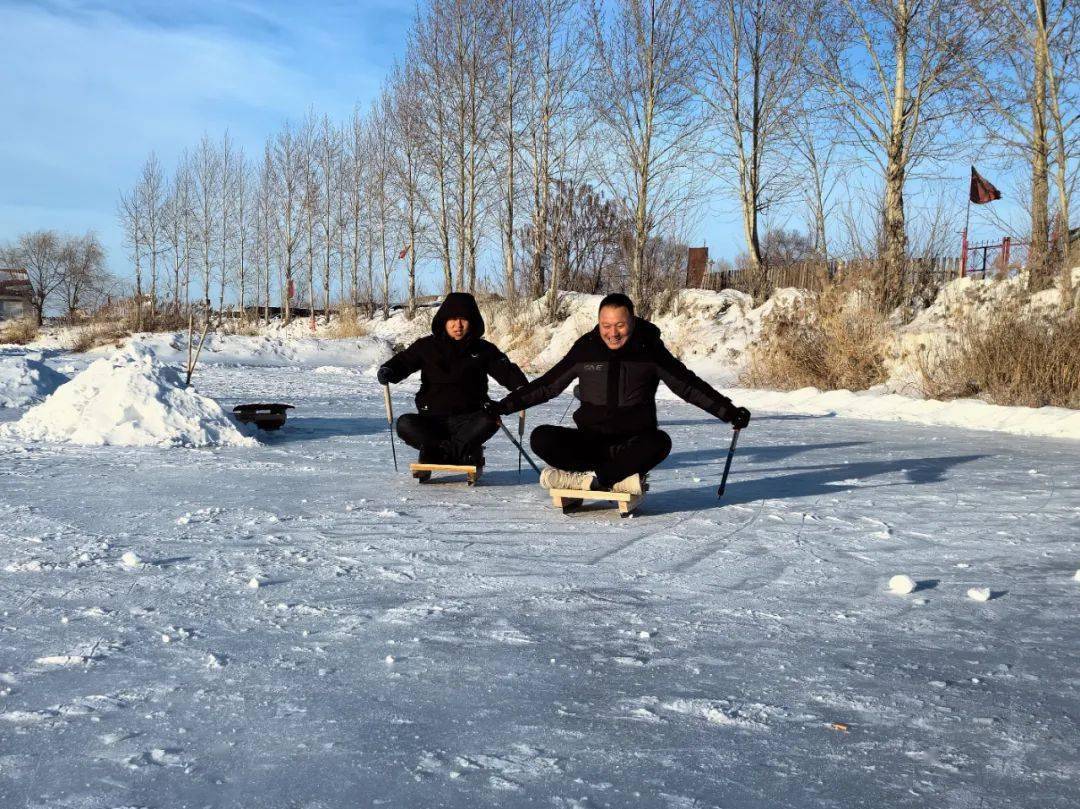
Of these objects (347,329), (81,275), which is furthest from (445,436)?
(81,275)

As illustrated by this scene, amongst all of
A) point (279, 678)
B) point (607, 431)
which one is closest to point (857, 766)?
point (279, 678)

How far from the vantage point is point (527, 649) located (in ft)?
10.0

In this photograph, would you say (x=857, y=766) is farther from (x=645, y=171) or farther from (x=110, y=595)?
(x=645, y=171)

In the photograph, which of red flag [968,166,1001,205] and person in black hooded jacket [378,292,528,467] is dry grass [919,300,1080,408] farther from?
red flag [968,166,1001,205]

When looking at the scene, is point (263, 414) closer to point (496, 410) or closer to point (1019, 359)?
point (496, 410)

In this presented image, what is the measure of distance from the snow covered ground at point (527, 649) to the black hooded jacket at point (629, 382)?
1.76 ft

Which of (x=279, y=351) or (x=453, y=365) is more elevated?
(x=453, y=365)

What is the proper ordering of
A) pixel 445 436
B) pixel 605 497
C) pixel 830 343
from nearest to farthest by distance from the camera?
pixel 605 497 < pixel 445 436 < pixel 830 343

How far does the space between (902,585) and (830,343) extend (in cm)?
1089

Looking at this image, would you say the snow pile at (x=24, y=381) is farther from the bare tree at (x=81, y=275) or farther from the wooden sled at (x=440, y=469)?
the bare tree at (x=81, y=275)

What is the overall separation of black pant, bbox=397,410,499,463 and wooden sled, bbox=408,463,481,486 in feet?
0.23

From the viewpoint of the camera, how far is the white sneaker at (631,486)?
17.2 feet

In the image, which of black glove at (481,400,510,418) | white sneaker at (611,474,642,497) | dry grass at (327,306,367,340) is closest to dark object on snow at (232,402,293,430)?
black glove at (481,400,510,418)

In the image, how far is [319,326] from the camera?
38.1 metres
